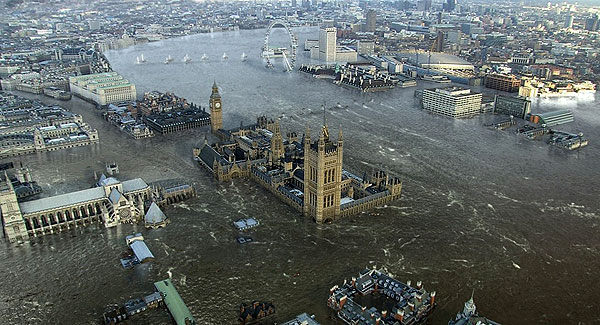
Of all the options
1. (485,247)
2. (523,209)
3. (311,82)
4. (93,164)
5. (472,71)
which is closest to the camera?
(485,247)

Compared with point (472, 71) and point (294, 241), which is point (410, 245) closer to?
point (294, 241)

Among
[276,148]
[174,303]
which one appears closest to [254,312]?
[174,303]

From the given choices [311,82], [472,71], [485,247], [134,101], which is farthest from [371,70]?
[485,247]

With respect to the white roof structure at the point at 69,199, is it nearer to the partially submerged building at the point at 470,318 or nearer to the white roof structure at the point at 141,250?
the white roof structure at the point at 141,250

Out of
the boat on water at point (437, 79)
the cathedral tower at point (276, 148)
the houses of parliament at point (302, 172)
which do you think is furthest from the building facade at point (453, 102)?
the cathedral tower at point (276, 148)

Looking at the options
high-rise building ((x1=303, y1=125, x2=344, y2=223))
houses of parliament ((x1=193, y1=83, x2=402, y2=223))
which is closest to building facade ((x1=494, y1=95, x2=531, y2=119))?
houses of parliament ((x1=193, y1=83, x2=402, y2=223))

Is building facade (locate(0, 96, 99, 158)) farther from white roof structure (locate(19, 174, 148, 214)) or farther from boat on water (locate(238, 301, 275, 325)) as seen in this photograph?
boat on water (locate(238, 301, 275, 325))
